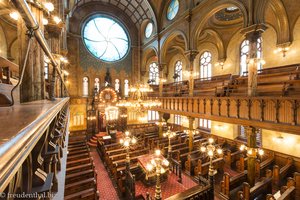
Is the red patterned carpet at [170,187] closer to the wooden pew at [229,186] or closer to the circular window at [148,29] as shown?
the wooden pew at [229,186]

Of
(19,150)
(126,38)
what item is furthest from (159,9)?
(19,150)

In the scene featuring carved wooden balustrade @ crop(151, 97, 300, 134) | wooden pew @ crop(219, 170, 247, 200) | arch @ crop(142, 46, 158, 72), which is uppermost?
arch @ crop(142, 46, 158, 72)

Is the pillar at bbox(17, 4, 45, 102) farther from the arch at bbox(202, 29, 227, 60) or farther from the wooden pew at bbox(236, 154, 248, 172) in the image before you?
the arch at bbox(202, 29, 227, 60)

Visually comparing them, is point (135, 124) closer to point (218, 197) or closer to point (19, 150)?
point (218, 197)

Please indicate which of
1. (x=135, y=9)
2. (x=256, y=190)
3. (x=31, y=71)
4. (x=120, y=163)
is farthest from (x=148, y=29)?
(x=31, y=71)

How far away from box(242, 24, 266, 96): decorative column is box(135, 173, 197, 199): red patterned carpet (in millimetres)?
5574

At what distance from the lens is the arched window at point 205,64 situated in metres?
17.0

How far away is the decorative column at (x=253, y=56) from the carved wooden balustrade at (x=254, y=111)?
600 mm

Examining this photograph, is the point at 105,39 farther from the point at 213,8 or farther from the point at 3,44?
the point at 213,8

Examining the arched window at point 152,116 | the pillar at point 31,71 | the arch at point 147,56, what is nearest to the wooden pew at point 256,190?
the pillar at point 31,71

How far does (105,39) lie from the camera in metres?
19.0

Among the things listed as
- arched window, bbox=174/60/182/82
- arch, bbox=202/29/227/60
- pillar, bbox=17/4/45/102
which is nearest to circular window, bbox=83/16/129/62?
Answer: arched window, bbox=174/60/182/82

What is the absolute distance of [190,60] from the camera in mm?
11273

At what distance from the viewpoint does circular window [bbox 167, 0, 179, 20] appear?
13548 mm
